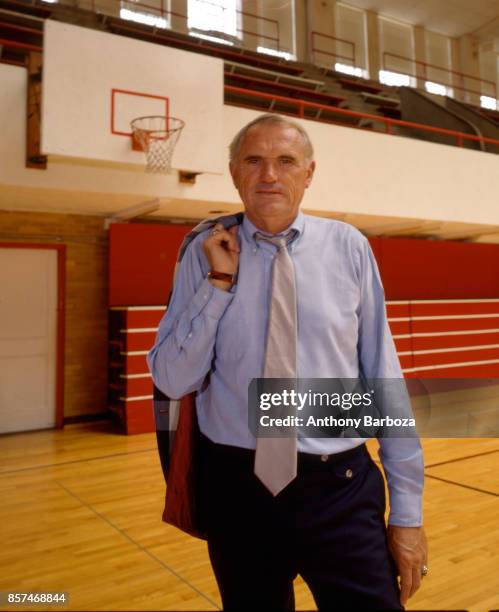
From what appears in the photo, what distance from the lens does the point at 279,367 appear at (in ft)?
3.90

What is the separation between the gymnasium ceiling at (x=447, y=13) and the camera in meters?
14.0

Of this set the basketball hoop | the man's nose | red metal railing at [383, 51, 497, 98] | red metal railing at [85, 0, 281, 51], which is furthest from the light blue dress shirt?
red metal railing at [383, 51, 497, 98]

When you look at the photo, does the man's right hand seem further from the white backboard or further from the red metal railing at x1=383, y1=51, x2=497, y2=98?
the red metal railing at x1=383, y1=51, x2=497, y2=98

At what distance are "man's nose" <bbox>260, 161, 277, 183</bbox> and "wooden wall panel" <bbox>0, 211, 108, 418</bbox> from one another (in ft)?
20.0

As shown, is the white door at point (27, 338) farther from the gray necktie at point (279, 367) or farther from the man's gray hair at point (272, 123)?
the gray necktie at point (279, 367)

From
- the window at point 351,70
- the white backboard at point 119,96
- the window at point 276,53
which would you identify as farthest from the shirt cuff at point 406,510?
the window at point 351,70

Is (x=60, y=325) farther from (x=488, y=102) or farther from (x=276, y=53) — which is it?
(x=488, y=102)

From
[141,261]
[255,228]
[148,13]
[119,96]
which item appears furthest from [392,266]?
[255,228]

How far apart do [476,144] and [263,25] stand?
582cm

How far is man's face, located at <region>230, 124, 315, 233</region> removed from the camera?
128cm

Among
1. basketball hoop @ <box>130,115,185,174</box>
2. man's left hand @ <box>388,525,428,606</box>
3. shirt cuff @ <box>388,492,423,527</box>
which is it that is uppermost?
basketball hoop @ <box>130,115,185,174</box>

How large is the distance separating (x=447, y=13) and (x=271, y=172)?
52.3 ft

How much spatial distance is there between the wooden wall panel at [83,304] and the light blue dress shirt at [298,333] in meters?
6.02

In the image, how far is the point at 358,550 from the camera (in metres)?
1.18
